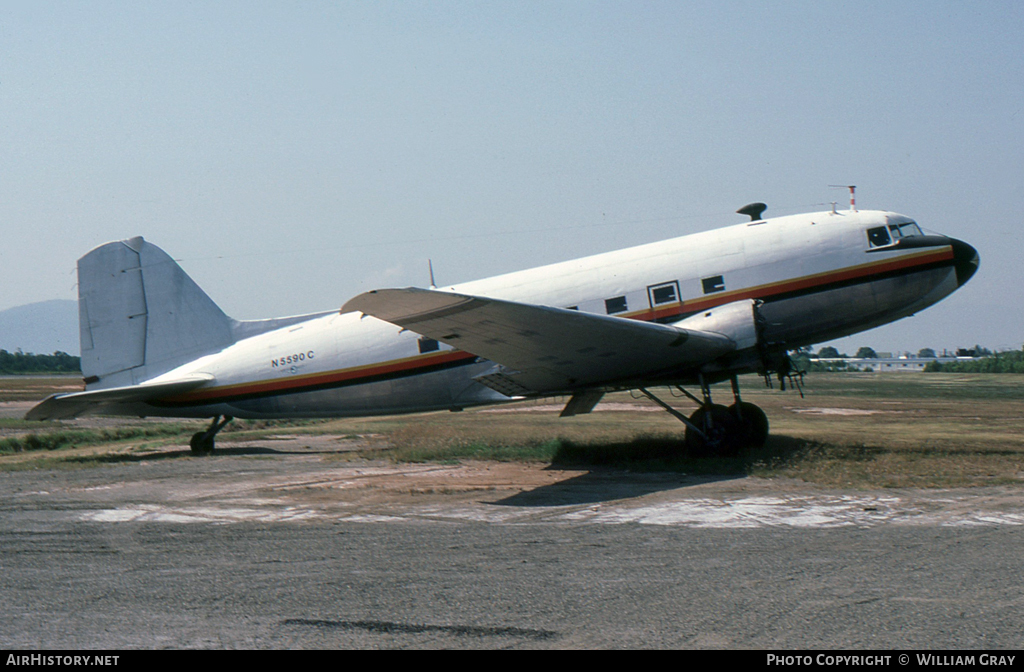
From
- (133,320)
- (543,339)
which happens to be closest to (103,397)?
(133,320)

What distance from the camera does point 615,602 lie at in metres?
5.70

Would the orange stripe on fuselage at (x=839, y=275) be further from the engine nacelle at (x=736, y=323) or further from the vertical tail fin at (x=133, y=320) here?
the vertical tail fin at (x=133, y=320)

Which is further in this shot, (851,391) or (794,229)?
(851,391)

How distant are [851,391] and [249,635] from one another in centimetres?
4366

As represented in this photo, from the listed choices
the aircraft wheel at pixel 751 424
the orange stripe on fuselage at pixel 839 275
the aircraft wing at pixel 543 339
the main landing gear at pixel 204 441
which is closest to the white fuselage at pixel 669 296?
the orange stripe on fuselage at pixel 839 275

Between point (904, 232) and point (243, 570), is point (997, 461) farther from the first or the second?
point (243, 570)

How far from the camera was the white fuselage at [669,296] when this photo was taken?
14461mm

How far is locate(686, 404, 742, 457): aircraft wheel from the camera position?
14.3 m

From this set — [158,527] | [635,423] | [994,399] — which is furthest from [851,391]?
[158,527]

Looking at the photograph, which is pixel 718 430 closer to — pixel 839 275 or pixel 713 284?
pixel 713 284

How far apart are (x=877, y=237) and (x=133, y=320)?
16.4 m

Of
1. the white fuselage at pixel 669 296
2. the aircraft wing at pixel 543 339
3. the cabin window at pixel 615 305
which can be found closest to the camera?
the aircraft wing at pixel 543 339

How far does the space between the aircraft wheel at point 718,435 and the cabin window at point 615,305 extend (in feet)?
8.10

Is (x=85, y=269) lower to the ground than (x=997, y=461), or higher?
higher
